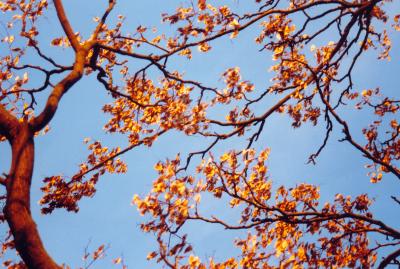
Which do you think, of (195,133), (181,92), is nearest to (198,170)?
(195,133)

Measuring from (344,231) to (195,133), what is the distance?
4245mm

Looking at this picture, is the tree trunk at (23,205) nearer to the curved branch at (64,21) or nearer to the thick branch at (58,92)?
the thick branch at (58,92)

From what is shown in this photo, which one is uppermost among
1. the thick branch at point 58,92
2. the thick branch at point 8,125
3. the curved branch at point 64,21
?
the curved branch at point 64,21

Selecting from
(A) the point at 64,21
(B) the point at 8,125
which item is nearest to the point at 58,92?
(B) the point at 8,125

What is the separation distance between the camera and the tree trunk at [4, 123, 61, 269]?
13.7 ft

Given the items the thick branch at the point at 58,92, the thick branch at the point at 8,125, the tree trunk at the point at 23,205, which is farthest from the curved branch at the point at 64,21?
the tree trunk at the point at 23,205

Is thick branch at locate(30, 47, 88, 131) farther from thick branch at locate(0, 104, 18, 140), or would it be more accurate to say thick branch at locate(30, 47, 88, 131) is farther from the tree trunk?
thick branch at locate(0, 104, 18, 140)

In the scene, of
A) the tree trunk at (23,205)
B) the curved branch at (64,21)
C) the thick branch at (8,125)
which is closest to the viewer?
the tree trunk at (23,205)

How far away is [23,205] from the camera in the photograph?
459cm

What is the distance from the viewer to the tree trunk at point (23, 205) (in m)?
4.19

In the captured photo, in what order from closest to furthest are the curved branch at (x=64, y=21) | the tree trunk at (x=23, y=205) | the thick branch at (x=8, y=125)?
the tree trunk at (x=23, y=205)
the thick branch at (x=8, y=125)
the curved branch at (x=64, y=21)

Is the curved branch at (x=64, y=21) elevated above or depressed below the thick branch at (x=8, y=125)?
above

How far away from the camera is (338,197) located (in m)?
9.77

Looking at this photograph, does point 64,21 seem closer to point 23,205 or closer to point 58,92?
point 58,92
